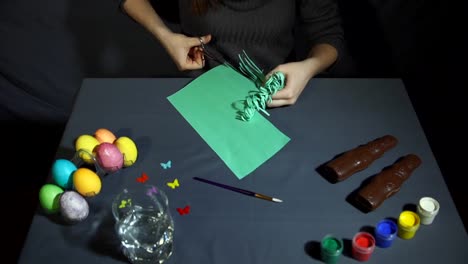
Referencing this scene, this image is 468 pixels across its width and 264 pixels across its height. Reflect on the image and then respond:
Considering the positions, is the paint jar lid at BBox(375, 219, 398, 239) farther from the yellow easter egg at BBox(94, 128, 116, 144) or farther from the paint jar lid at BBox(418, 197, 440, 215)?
the yellow easter egg at BBox(94, 128, 116, 144)

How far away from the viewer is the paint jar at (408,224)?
2.72 ft

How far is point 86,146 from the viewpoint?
98cm

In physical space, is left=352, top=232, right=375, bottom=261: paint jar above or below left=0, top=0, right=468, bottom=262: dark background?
above

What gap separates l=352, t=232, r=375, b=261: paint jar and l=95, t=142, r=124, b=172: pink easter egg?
0.49 metres

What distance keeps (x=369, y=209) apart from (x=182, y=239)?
36cm

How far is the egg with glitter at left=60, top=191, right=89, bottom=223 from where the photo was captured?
854 millimetres

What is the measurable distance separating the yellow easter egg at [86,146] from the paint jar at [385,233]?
0.59 m

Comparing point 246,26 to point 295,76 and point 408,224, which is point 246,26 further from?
point 408,224

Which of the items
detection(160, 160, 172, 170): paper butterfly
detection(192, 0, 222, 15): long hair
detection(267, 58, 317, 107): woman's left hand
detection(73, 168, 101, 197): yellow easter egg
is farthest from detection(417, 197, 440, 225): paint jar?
detection(192, 0, 222, 15): long hair

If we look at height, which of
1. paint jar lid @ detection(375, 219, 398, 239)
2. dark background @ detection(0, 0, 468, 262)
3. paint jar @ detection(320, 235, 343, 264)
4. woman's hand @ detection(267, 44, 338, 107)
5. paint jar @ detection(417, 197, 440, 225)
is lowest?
dark background @ detection(0, 0, 468, 262)

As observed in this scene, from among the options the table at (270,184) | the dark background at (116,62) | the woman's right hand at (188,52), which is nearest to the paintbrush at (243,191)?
the table at (270,184)

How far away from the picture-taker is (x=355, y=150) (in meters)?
0.98

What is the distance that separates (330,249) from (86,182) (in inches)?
18.9

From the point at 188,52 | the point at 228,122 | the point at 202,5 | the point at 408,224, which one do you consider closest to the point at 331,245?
the point at 408,224
